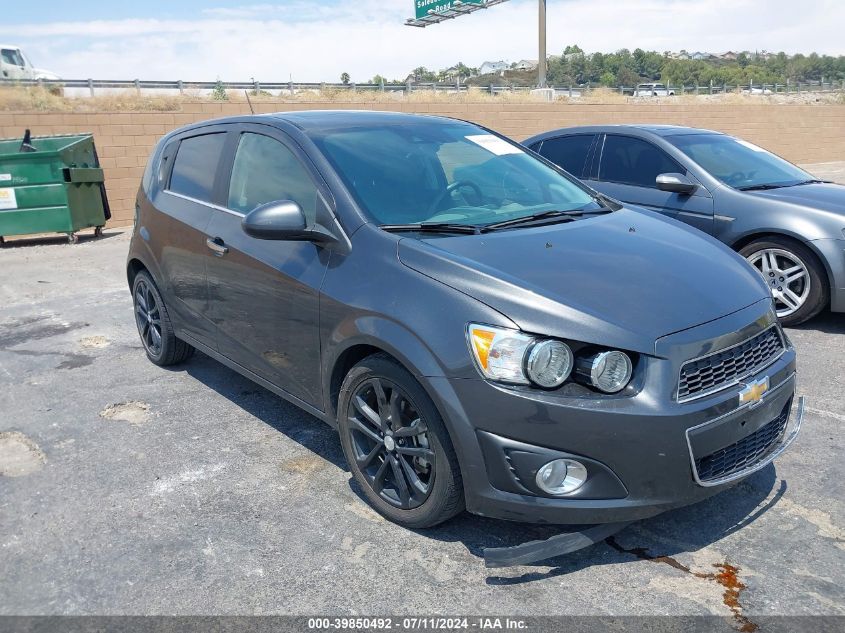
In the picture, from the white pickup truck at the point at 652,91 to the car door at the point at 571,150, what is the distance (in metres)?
25.4

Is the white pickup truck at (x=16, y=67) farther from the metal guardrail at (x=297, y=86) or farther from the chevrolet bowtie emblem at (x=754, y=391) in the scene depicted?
the chevrolet bowtie emblem at (x=754, y=391)

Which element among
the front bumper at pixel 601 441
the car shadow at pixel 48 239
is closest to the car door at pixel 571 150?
the front bumper at pixel 601 441

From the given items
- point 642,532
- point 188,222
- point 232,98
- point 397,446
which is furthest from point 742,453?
point 232,98

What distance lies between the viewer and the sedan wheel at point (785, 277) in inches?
222

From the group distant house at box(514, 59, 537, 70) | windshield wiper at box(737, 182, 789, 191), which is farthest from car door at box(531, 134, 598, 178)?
distant house at box(514, 59, 537, 70)

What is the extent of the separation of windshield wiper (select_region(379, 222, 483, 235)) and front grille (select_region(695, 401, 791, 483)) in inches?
51.9

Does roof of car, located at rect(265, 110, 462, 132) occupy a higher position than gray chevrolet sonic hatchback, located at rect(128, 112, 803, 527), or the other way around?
roof of car, located at rect(265, 110, 462, 132)

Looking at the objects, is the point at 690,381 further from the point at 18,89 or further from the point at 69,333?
the point at 18,89

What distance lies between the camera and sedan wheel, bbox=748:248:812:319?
5.64 metres

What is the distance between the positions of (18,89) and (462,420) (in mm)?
22673

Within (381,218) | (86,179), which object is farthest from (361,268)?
(86,179)

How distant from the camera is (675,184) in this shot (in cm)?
597

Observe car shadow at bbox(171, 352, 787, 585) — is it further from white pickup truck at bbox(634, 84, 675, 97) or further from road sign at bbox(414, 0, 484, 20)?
road sign at bbox(414, 0, 484, 20)

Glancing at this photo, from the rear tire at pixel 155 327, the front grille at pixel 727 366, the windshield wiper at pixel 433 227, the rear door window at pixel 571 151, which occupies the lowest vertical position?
the rear tire at pixel 155 327
